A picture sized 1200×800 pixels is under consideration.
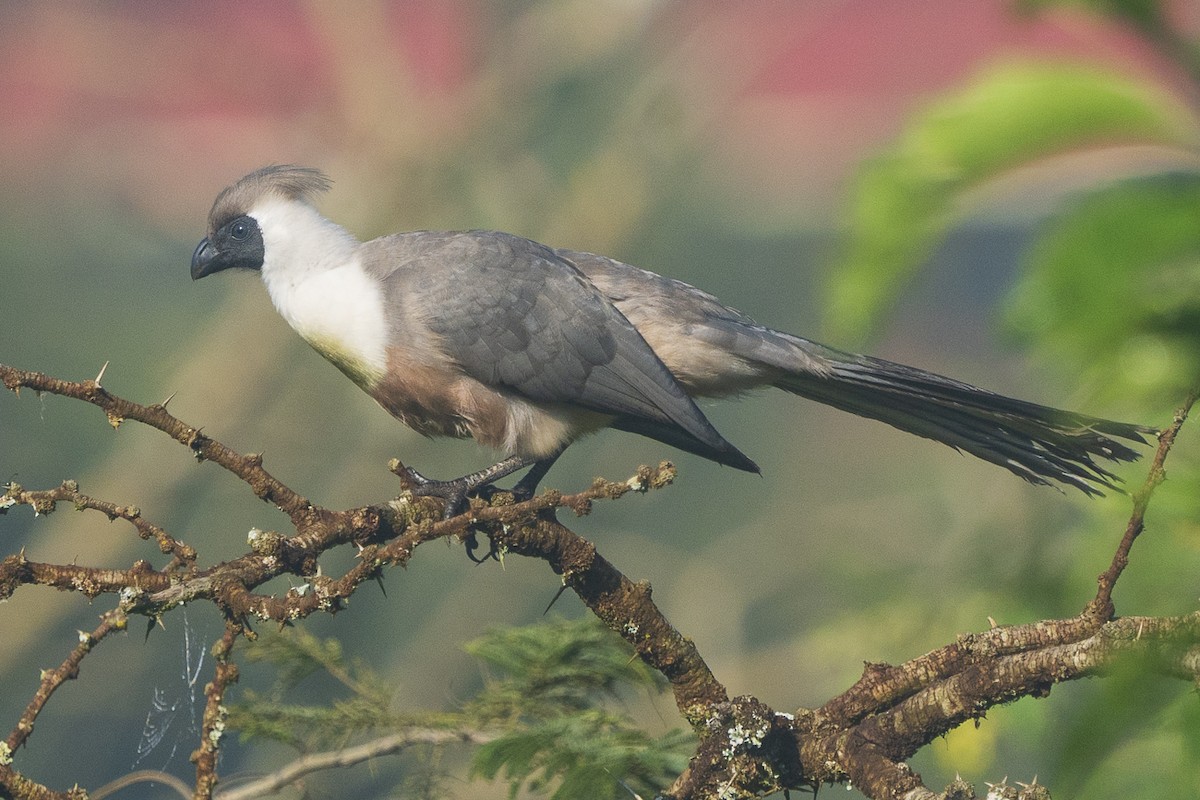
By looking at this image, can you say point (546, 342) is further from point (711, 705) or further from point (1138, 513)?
point (1138, 513)

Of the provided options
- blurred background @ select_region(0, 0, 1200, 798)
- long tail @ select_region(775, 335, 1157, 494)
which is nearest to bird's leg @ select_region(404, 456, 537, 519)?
long tail @ select_region(775, 335, 1157, 494)

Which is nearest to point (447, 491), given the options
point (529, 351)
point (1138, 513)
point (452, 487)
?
point (452, 487)

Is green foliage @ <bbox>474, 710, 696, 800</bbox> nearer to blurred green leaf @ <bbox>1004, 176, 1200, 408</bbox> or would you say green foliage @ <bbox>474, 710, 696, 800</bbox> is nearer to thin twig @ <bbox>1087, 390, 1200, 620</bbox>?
thin twig @ <bbox>1087, 390, 1200, 620</bbox>

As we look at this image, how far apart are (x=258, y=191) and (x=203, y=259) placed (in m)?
0.23

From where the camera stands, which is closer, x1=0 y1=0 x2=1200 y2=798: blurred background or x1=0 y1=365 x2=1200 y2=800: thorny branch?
x1=0 y1=365 x2=1200 y2=800: thorny branch

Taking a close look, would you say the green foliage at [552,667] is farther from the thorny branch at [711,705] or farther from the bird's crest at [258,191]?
the bird's crest at [258,191]

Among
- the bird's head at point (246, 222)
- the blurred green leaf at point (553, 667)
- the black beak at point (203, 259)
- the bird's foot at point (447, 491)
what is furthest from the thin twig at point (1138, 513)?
the black beak at point (203, 259)

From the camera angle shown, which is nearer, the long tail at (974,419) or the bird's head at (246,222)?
the long tail at (974,419)

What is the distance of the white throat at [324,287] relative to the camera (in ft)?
9.74

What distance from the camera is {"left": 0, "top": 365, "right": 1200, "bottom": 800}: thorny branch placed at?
54.4 inches

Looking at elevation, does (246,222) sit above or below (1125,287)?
above

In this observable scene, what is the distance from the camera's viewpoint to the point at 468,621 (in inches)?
244

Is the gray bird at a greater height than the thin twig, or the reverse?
the gray bird

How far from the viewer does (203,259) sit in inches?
129
